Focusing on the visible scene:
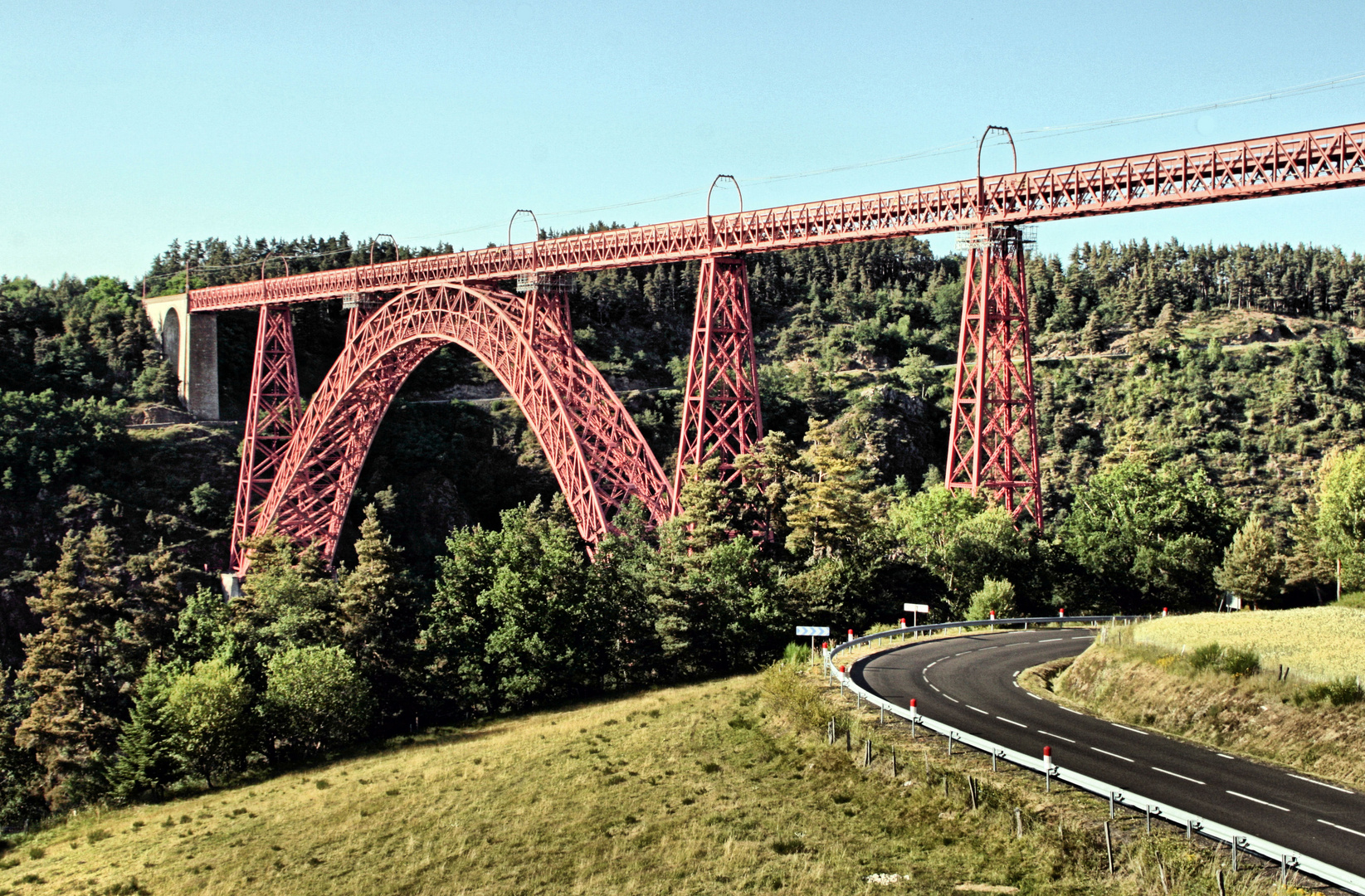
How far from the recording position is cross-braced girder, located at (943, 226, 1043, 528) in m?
37.7

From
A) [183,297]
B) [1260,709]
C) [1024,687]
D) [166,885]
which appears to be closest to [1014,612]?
[1024,687]

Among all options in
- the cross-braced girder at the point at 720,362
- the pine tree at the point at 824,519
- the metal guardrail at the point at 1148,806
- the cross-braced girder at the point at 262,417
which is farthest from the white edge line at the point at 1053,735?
the cross-braced girder at the point at 262,417

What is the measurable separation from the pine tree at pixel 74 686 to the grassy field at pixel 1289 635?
33742 mm

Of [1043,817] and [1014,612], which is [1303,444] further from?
[1043,817]

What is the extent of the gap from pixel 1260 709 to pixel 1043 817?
21.8 feet

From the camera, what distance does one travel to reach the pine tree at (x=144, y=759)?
37531 millimetres

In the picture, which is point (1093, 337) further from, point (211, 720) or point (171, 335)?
point (211, 720)

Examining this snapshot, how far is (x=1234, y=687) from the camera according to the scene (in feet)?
78.4

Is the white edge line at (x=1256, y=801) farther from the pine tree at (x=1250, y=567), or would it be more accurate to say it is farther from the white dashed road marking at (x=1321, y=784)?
the pine tree at (x=1250, y=567)

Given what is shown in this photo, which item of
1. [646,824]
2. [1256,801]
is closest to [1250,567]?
[1256,801]

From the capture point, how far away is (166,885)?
86.7 ft

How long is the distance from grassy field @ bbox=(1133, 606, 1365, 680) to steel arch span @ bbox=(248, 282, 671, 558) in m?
20.8

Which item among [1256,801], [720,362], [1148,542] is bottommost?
[1256,801]

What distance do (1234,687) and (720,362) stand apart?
23361mm
